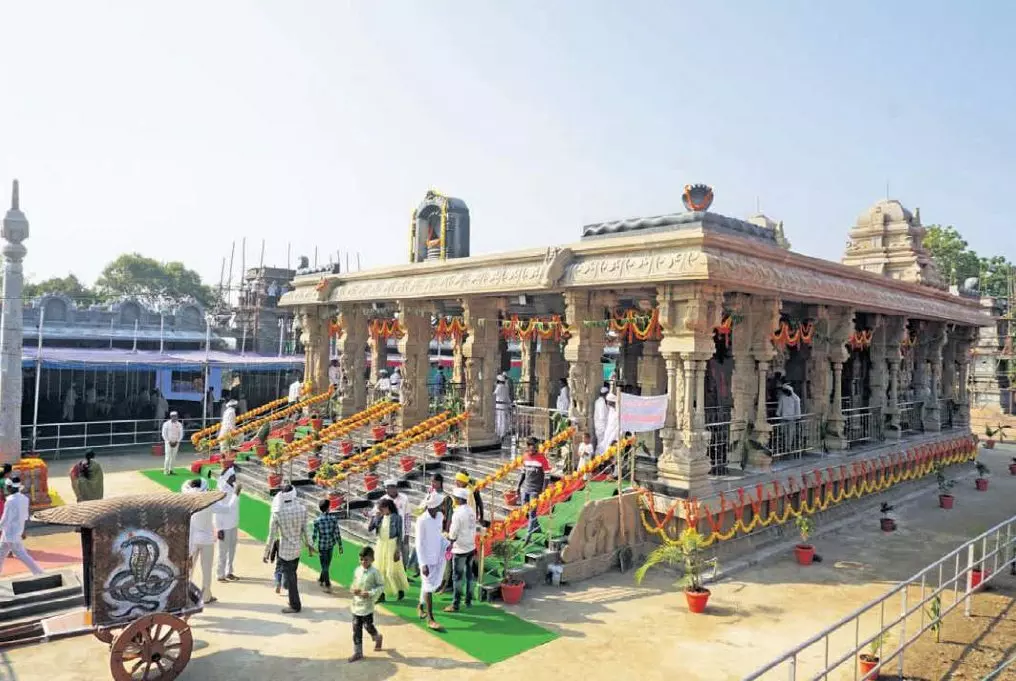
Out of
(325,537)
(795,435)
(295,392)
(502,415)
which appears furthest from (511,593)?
(295,392)

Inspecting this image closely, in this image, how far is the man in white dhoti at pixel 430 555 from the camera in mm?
8703

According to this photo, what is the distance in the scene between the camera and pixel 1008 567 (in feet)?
37.5

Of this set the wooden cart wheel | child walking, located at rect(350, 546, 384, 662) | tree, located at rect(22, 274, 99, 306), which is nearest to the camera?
the wooden cart wheel

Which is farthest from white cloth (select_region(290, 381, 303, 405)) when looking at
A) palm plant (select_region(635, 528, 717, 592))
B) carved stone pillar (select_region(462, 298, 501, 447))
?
palm plant (select_region(635, 528, 717, 592))

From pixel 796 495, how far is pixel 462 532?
7950 mm

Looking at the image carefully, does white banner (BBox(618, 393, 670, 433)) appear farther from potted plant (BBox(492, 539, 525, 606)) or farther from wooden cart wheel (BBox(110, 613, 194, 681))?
wooden cart wheel (BBox(110, 613, 194, 681))

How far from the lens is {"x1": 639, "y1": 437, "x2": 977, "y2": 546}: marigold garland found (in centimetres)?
1130

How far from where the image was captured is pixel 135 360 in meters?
21.8

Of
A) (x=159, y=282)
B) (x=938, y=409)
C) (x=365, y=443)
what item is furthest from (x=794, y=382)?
(x=159, y=282)

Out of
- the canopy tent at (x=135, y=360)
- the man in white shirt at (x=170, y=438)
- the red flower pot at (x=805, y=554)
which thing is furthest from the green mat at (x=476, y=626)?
the canopy tent at (x=135, y=360)

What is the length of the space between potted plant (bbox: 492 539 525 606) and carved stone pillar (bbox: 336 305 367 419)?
11425 millimetres

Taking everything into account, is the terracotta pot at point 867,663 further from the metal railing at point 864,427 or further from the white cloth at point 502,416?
the metal railing at point 864,427

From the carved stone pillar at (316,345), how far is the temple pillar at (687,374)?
529 inches

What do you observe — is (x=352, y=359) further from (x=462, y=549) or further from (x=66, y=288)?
(x=66, y=288)
